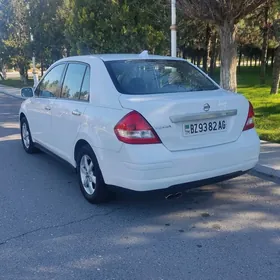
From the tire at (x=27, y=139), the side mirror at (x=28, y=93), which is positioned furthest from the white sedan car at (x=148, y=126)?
the tire at (x=27, y=139)

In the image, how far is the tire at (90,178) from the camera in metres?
4.00

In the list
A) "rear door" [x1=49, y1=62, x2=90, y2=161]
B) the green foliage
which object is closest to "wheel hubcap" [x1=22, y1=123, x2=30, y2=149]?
"rear door" [x1=49, y1=62, x2=90, y2=161]

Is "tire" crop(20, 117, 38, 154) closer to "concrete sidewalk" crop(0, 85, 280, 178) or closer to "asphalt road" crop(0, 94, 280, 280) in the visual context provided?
"asphalt road" crop(0, 94, 280, 280)

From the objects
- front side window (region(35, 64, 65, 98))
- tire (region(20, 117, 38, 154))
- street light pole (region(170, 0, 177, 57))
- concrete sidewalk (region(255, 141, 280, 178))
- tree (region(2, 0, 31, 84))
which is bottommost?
concrete sidewalk (region(255, 141, 280, 178))

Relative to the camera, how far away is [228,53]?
8.30 metres

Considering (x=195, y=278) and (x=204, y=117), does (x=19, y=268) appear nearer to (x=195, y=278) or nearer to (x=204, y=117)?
(x=195, y=278)

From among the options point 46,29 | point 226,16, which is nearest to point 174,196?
point 226,16

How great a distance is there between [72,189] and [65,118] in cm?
95

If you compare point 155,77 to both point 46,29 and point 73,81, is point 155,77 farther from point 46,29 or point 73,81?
point 46,29

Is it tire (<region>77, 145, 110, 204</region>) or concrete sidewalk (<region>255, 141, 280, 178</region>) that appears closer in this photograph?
tire (<region>77, 145, 110, 204</region>)

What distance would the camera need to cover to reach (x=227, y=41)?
816 centimetres

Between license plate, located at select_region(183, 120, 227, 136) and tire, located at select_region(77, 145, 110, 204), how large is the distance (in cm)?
107

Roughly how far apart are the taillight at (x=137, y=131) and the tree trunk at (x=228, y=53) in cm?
530

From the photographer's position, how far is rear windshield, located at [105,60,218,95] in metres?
3.98
